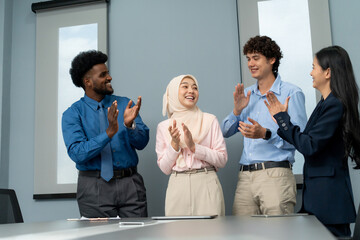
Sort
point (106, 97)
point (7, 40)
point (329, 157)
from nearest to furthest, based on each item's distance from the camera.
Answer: point (329, 157) < point (106, 97) < point (7, 40)

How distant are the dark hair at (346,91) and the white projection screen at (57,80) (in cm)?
209

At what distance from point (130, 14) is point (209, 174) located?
1801mm

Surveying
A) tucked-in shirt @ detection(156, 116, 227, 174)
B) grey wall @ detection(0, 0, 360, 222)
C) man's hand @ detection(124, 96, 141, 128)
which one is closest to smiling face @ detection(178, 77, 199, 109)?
tucked-in shirt @ detection(156, 116, 227, 174)

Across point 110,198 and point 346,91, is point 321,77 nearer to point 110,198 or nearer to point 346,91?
point 346,91

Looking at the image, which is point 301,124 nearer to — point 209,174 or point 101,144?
point 209,174

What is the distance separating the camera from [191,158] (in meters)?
2.43

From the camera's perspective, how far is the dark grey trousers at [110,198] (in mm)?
2598

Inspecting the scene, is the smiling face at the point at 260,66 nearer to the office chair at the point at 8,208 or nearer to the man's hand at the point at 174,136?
the man's hand at the point at 174,136

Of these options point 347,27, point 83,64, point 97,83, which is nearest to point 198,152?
point 97,83

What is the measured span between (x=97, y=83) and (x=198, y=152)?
1007 mm

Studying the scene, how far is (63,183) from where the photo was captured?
3438 millimetres

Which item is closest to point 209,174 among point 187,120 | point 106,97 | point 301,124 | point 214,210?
point 214,210

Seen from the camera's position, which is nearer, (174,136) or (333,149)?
(333,149)

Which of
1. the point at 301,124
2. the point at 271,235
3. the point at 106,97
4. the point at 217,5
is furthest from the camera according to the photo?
the point at 217,5
